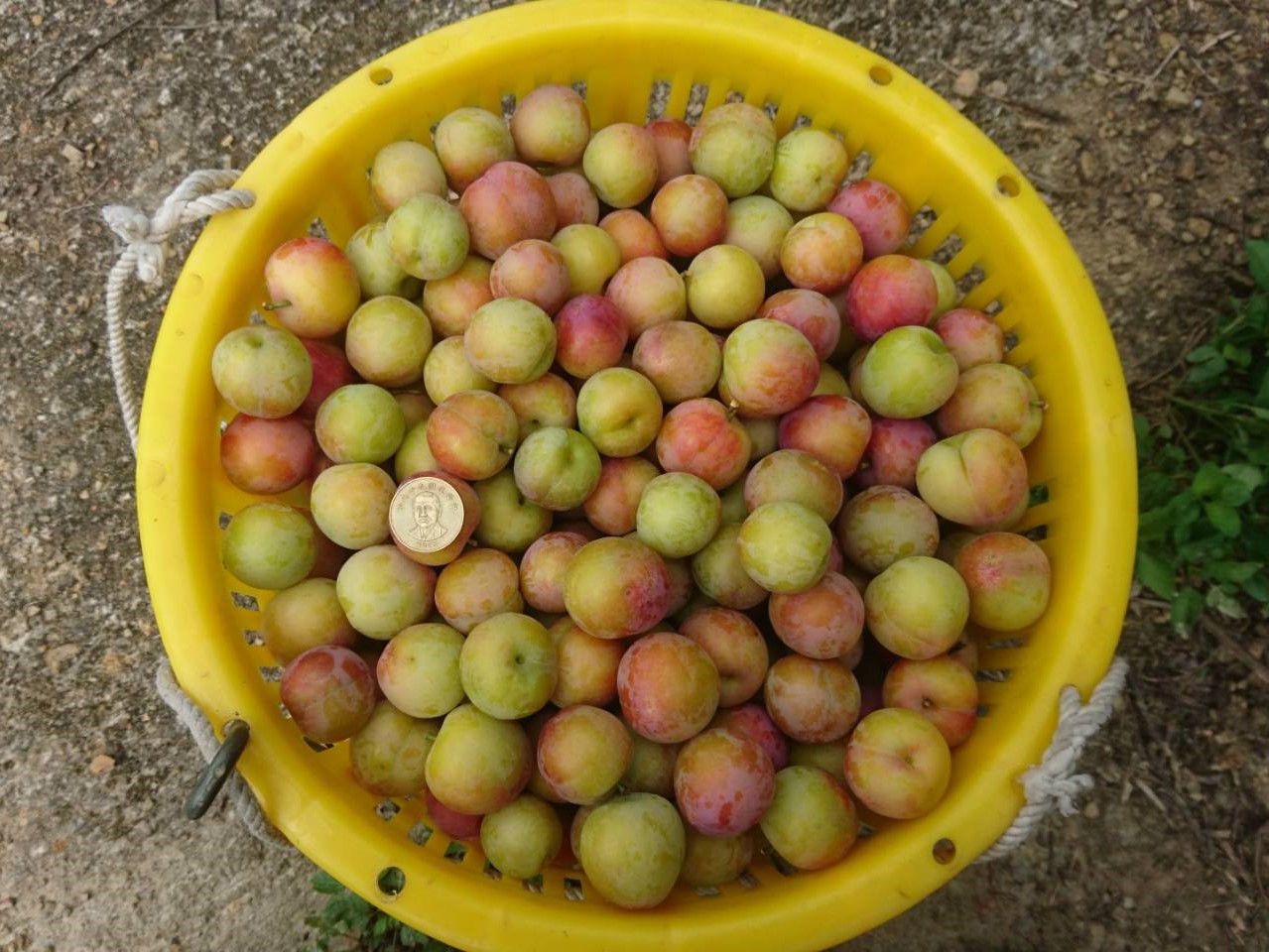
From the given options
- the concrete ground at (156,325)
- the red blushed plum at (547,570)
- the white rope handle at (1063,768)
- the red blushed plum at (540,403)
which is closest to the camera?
the white rope handle at (1063,768)

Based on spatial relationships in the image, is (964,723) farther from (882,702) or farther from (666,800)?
(666,800)

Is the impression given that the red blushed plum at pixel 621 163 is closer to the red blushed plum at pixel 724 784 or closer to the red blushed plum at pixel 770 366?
the red blushed plum at pixel 770 366

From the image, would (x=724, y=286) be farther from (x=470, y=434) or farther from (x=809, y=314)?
(x=470, y=434)

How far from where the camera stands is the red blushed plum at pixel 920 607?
69.1 inches

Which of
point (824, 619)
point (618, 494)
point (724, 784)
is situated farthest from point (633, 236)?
point (724, 784)

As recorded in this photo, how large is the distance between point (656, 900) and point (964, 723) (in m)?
Answer: 0.67

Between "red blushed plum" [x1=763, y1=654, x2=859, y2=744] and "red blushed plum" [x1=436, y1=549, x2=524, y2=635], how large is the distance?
20.8 inches

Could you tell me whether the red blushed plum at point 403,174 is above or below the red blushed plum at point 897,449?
above

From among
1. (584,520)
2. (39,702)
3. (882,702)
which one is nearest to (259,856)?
(39,702)

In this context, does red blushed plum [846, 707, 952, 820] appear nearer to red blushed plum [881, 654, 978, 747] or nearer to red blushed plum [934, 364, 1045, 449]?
red blushed plum [881, 654, 978, 747]

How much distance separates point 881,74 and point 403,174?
3.38 feet

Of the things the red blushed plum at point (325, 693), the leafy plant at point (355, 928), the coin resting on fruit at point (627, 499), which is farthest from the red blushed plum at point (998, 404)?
the leafy plant at point (355, 928)

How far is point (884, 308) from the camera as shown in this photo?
2.02 m

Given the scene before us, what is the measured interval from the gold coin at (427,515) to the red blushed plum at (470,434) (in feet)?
0.20
